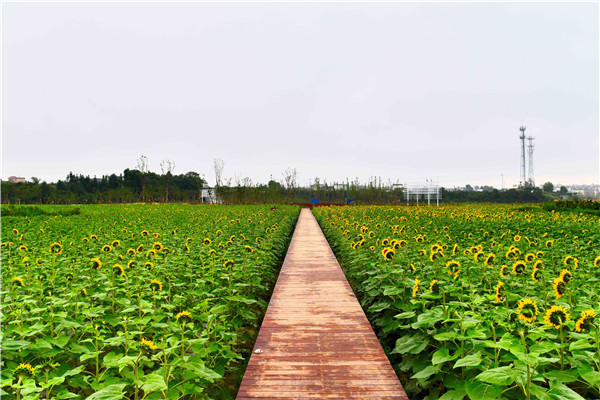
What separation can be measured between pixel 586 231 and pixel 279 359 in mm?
8053

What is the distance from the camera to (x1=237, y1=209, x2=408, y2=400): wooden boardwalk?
109 inches

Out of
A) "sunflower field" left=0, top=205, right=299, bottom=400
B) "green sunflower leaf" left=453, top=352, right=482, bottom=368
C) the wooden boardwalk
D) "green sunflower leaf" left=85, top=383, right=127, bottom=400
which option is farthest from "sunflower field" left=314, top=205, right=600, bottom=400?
"green sunflower leaf" left=85, top=383, right=127, bottom=400

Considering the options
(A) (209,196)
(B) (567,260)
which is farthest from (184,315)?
(A) (209,196)

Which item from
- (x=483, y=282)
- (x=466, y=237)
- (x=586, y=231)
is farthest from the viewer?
(x=586, y=231)

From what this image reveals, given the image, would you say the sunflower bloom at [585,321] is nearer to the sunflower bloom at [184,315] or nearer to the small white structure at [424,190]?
the sunflower bloom at [184,315]

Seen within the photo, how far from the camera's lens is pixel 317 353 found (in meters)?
3.38

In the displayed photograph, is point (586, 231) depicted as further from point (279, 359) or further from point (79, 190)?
point (79, 190)

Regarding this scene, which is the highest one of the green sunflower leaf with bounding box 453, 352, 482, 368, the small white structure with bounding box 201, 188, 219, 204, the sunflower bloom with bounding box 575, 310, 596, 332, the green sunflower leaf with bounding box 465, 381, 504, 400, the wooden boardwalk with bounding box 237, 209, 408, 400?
the small white structure with bounding box 201, 188, 219, 204

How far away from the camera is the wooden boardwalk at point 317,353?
2775 mm

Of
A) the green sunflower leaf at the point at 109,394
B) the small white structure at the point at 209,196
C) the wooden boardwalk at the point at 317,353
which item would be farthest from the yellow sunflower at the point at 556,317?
the small white structure at the point at 209,196

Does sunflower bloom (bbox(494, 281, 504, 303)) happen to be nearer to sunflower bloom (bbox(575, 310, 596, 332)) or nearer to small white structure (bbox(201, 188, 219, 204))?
sunflower bloom (bbox(575, 310, 596, 332))

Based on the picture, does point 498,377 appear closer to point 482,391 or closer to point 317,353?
point 482,391

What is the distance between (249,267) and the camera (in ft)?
15.2

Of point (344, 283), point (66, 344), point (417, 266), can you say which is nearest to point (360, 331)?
point (417, 266)
